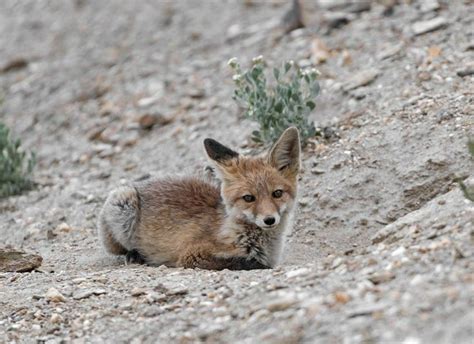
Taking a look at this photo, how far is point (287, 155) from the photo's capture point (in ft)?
25.8

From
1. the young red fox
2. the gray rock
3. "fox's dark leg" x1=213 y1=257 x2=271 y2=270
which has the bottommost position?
"fox's dark leg" x1=213 y1=257 x2=271 y2=270

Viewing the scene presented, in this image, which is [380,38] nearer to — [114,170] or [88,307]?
[114,170]

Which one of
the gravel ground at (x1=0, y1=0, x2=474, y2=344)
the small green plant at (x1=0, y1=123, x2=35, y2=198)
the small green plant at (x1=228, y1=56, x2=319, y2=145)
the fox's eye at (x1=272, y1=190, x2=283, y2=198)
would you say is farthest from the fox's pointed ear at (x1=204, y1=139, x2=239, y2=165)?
the small green plant at (x1=0, y1=123, x2=35, y2=198)

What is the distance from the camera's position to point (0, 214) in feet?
34.9

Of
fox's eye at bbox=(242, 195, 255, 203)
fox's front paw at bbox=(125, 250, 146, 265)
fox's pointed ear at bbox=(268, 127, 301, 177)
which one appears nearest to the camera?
fox's eye at bbox=(242, 195, 255, 203)

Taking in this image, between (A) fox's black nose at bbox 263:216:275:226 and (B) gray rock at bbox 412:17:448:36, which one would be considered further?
(B) gray rock at bbox 412:17:448:36

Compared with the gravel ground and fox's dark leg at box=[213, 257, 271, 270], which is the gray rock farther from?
fox's dark leg at box=[213, 257, 271, 270]

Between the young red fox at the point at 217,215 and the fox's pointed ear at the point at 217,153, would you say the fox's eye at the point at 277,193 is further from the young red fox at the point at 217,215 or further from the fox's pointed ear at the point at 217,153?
the fox's pointed ear at the point at 217,153

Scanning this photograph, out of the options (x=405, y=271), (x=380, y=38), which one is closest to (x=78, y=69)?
(x=380, y=38)

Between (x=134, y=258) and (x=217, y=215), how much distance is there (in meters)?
1.07

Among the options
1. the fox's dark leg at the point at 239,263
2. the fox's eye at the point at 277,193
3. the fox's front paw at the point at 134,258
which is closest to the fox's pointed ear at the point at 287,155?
the fox's eye at the point at 277,193

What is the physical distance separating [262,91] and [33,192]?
3642mm

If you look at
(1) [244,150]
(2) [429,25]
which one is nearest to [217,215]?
(1) [244,150]

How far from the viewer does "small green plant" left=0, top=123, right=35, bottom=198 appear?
11.2 m
